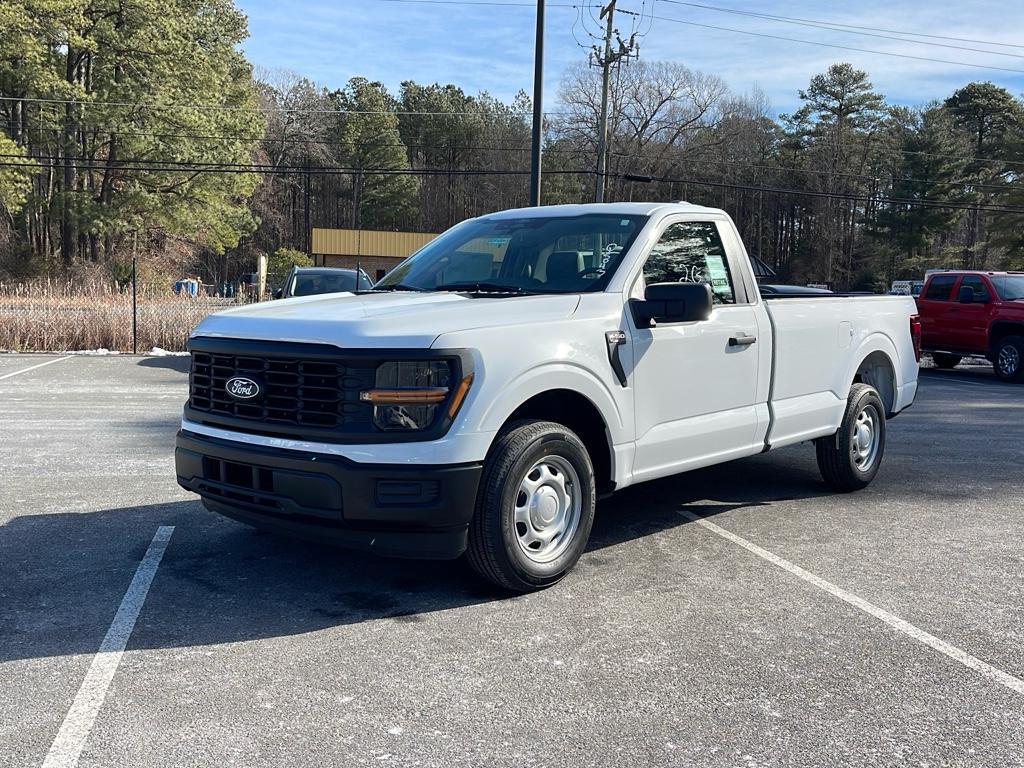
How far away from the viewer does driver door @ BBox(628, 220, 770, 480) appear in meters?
5.22

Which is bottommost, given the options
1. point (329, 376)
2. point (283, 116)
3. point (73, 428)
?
point (73, 428)

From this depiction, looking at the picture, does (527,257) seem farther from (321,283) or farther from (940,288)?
(940,288)

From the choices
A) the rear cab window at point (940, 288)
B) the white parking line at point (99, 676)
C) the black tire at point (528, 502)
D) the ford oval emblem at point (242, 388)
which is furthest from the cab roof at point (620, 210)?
the rear cab window at point (940, 288)

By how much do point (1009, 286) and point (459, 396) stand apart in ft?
55.6

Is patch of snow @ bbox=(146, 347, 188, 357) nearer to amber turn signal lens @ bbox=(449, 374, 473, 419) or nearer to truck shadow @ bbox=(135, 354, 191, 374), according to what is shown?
truck shadow @ bbox=(135, 354, 191, 374)

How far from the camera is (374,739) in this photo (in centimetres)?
321

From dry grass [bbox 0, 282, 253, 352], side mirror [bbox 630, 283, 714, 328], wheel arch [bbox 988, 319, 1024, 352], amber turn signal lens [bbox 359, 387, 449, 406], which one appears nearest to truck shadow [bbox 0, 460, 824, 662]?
amber turn signal lens [bbox 359, 387, 449, 406]

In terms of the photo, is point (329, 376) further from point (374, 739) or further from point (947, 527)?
point (947, 527)

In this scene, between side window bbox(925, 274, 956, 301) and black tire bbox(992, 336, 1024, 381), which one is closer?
black tire bbox(992, 336, 1024, 381)

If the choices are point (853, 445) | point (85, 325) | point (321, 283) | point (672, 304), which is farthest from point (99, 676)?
point (85, 325)

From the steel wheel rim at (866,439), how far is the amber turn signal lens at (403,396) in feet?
13.4

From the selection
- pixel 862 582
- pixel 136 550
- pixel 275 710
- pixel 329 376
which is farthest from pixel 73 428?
pixel 862 582

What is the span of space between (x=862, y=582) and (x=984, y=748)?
1.82m

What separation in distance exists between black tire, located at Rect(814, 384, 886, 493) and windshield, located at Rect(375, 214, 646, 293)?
2518 mm
